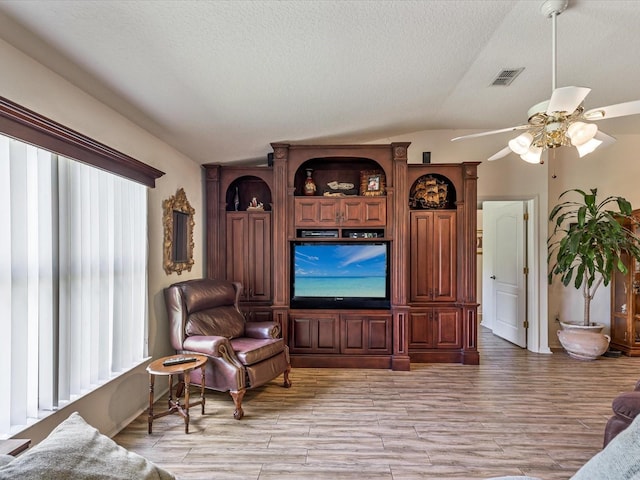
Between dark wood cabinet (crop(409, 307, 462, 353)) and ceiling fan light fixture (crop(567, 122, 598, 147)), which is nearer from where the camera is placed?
ceiling fan light fixture (crop(567, 122, 598, 147))

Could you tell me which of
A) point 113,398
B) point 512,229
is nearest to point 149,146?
point 113,398

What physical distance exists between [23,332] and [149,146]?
1.90 meters

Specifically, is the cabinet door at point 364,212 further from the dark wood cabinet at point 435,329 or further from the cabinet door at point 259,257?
the dark wood cabinet at point 435,329

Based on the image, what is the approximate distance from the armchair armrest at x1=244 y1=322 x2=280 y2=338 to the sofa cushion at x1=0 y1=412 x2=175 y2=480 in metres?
2.76

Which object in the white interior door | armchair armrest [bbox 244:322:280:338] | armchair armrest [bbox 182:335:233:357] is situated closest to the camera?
armchair armrest [bbox 182:335:233:357]

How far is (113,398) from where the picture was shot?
261cm

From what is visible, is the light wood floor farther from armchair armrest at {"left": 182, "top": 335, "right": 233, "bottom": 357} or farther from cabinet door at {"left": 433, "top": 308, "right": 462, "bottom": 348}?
armchair armrest at {"left": 182, "top": 335, "right": 233, "bottom": 357}

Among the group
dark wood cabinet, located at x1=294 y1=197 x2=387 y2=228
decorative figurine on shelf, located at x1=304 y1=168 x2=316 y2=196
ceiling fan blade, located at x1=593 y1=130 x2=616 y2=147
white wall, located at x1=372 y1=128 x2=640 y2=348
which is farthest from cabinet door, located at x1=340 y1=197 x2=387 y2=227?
ceiling fan blade, located at x1=593 y1=130 x2=616 y2=147

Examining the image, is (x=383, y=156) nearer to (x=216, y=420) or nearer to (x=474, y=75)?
(x=474, y=75)

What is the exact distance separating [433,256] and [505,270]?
1934 mm

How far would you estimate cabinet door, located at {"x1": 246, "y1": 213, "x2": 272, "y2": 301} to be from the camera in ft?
14.5

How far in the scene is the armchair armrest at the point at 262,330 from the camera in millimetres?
3719

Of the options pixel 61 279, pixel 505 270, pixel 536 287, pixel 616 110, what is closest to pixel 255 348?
pixel 61 279

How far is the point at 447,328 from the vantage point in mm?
4359
